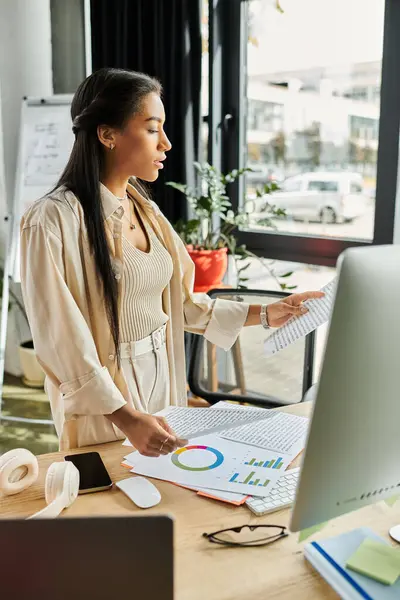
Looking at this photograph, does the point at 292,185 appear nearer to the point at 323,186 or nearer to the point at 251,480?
the point at 323,186

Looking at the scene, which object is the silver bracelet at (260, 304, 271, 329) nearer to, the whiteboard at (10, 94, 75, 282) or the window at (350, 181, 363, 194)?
the window at (350, 181, 363, 194)

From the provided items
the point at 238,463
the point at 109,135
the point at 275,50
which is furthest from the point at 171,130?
the point at 238,463

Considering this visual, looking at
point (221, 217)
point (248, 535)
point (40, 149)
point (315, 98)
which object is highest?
point (315, 98)

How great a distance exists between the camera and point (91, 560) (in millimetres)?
594

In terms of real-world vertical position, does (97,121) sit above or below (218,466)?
above

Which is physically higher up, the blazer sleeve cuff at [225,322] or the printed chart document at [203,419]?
the blazer sleeve cuff at [225,322]

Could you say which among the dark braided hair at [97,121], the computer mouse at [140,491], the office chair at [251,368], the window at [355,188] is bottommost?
the office chair at [251,368]

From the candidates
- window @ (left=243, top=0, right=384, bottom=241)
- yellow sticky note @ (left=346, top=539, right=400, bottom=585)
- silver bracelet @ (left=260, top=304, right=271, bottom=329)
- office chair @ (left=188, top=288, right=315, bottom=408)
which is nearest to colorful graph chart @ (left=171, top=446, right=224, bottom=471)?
yellow sticky note @ (left=346, top=539, right=400, bottom=585)

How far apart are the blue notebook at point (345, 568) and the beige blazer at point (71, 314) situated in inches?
21.1

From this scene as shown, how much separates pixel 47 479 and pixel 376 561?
1.84 feet

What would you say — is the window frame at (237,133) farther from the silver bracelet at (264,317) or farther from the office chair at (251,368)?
the silver bracelet at (264,317)

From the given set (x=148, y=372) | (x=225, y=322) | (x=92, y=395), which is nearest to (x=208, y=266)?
(x=225, y=322)

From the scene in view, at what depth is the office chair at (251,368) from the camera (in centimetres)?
217

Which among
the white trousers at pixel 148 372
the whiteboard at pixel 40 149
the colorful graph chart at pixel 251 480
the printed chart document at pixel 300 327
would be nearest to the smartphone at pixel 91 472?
the colorful graph chart at pixel 251 480
